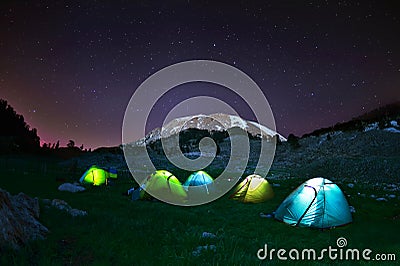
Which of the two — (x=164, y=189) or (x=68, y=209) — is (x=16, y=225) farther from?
(x=164, y=189)

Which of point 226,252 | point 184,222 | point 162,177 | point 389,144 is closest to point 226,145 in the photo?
point 389,144

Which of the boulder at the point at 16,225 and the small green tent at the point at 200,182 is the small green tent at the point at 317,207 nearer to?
the small green tent at the point at 200,182

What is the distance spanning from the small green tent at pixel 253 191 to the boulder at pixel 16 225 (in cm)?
1200

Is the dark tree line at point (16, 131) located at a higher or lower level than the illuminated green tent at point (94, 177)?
higher

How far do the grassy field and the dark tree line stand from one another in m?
61.9

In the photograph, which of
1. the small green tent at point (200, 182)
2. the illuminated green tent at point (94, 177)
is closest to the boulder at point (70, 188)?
the illuminated green tent at point (94, 177)

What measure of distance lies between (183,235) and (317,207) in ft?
19.6

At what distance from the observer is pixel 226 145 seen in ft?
229

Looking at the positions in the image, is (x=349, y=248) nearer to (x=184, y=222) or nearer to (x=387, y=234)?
(x=387, y=234)

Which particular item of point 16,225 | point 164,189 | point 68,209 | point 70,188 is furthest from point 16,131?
point 16,225

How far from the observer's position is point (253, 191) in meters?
17.3

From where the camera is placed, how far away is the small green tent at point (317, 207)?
457 inches

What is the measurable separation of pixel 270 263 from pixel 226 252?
45.0 inches

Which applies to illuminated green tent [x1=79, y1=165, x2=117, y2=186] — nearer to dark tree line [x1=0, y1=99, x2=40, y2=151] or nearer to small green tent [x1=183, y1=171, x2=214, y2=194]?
small green tent [x1=183, y1=171, x2=214, y2=194]
